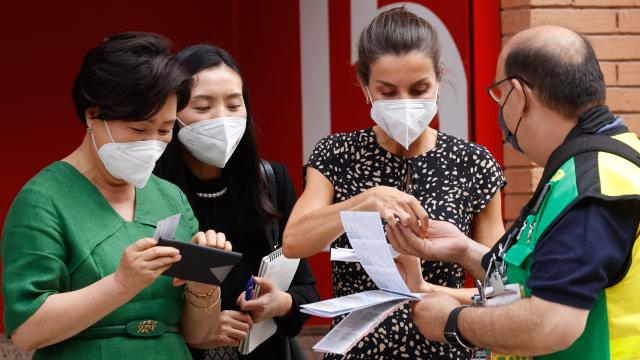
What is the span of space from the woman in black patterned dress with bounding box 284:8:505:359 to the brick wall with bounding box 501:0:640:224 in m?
1.70

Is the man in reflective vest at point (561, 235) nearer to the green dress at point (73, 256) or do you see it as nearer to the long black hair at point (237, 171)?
the green dress at point (73, 256)

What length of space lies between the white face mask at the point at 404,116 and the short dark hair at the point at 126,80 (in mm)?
659

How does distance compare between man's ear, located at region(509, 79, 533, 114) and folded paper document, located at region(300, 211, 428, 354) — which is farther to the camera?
folded paper document, located at region(300, 211, 428, 354)

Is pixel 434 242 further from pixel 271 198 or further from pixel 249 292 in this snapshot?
pixel 271 198

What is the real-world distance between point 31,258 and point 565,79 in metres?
1.41

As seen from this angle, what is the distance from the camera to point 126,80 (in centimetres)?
279

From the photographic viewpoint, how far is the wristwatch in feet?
8.14

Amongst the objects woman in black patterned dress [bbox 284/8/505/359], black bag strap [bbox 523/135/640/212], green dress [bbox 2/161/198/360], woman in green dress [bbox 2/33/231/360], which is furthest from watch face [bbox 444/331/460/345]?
green dress [bbox 2/161/198/360]

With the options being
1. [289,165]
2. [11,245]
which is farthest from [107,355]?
[289,165]

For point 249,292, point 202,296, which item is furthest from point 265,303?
point 202,296

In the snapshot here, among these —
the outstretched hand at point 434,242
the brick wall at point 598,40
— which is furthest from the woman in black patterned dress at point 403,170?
the brick wall at point 598,40

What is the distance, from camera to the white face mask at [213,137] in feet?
11.1

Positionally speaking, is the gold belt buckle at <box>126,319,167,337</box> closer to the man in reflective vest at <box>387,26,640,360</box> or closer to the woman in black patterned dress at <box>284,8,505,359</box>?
the woman in black patterned dress at <box>284,8,505,359</box>

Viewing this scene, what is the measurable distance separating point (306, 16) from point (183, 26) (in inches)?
27.9
